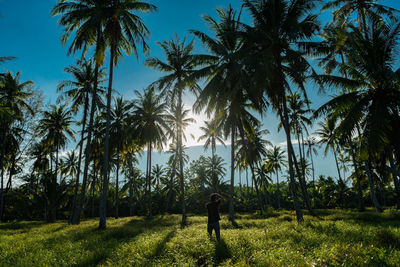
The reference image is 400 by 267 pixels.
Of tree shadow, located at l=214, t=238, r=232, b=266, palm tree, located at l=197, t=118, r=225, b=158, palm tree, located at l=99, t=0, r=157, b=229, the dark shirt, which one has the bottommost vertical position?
tree shadow, located at l=214, t=238, r=232, b=266

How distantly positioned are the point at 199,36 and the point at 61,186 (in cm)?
2049

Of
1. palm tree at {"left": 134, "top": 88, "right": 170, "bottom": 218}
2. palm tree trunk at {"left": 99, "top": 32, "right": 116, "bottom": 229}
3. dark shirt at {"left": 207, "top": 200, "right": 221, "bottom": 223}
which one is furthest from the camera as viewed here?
palm tree at {"left": 134, "top": 88, "right": 170, "bottom": 218}

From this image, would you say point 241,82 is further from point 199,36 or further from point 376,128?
point 376,128

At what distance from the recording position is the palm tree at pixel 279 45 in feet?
40.8

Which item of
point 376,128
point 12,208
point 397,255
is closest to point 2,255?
point 397,255

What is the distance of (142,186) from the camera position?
46188 mm

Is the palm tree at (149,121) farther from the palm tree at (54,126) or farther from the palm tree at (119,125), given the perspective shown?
the palm tree at (54,126)

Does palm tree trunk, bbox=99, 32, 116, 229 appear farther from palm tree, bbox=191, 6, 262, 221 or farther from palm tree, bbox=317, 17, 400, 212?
palm tree, bbox=317, 17, 400, 212

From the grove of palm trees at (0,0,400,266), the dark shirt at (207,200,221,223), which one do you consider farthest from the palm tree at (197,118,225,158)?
Answer: the dark shirt at (207,200,221,223)

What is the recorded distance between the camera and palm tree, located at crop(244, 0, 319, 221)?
1243cm

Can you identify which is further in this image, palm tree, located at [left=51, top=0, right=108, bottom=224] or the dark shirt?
A: palm tree, located at [left=51, top=0, right=108, bottom=224]

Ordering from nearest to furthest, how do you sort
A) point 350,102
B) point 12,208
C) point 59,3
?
point 350,102
point 59,3
point 12,208

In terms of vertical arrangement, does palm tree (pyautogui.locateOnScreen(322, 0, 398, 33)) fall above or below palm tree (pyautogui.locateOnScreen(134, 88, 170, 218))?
above

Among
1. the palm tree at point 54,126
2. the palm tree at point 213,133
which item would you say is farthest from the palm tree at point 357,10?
the palm tree at point 54,126
